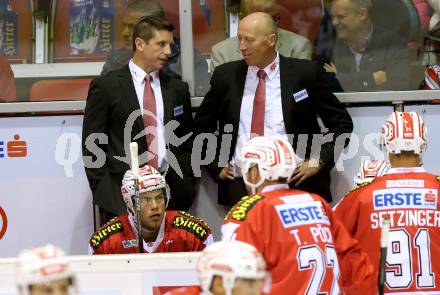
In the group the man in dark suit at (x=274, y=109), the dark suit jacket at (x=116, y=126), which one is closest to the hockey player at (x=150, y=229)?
the dark suit jacket at (x=116, y=126)

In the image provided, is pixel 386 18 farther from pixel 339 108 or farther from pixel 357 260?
pixel 357 260

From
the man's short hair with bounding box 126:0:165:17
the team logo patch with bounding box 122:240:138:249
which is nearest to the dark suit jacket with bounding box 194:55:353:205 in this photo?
the man's short hair with bounding box 126:0:165:17

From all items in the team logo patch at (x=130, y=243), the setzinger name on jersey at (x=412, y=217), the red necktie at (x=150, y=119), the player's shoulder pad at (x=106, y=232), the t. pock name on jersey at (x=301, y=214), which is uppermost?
the red necktie at (x=150, y=119)

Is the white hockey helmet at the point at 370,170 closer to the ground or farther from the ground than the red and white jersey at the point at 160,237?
farther from the ground

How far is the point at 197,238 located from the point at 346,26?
1.61 metres

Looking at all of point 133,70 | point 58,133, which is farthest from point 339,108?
point 58,133

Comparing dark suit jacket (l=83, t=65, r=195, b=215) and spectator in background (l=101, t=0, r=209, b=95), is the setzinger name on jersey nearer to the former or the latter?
dark suit jacket (l=83, t=65, r=195, b=215)

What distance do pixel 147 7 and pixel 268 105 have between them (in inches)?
37.8

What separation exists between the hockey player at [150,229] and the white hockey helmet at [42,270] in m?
2.45

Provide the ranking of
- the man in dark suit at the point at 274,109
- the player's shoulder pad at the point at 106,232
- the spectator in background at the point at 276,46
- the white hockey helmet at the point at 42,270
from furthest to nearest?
the spectator in background at the point at 276,46 < the man in dark suit at the point at 274,109 < the player's shoulder pad at the point at 106,232 < the white hockey helmet at the point at 42,270

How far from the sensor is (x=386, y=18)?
24.0 feet

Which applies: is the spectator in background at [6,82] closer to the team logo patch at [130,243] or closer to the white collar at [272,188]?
the team logo patch at [130,243]

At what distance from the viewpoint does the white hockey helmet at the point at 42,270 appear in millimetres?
4102

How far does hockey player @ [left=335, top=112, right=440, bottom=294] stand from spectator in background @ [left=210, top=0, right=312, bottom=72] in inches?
60.3
